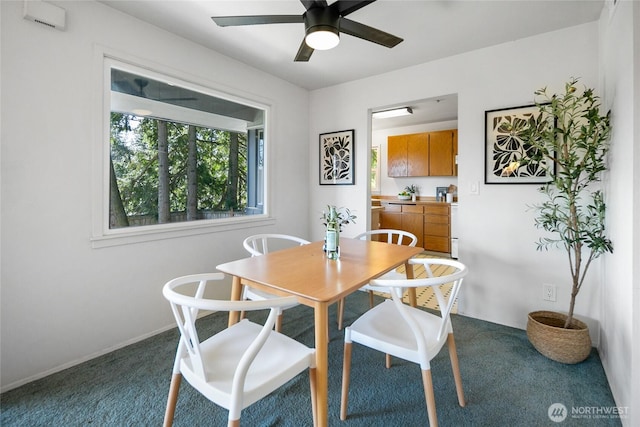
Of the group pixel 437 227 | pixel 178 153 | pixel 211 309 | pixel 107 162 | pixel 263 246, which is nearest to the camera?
pixel 211 309

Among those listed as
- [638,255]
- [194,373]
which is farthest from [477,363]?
[194,373]

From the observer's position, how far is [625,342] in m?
1.50

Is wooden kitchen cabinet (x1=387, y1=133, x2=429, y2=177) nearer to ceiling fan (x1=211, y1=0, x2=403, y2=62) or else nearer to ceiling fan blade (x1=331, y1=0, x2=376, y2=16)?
ceiling fan (x1=211, y1=0, x2=403, y2=62)

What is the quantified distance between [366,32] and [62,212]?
2153 millimetres

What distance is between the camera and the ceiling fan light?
1566mm

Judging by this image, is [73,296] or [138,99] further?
[138,99]

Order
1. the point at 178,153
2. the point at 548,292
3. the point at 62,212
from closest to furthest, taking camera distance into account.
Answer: the point at 62,212
the point at 548,292
the point at 178,153

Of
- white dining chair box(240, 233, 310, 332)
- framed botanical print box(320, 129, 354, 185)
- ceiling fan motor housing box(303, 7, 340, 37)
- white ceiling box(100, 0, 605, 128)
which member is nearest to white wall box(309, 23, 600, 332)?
white ceiling box(100, 0, 605, 128)

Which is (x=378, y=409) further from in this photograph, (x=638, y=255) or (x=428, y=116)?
(x=428, y=116)

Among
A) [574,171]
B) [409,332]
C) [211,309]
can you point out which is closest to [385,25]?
[574,171]

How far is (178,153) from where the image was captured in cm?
262

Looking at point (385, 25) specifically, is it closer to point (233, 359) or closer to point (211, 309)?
point (211, 309)

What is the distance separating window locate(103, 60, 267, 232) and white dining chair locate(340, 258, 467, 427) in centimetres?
181

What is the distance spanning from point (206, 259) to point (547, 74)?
3.19 m
